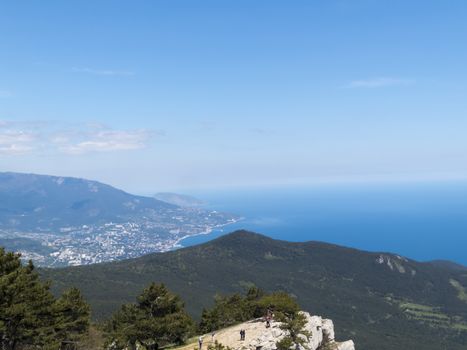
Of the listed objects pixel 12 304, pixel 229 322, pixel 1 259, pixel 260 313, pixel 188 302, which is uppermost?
pixel 1 259

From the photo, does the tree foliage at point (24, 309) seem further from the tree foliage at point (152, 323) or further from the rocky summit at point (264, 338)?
the rocky summit at point (264, 338)

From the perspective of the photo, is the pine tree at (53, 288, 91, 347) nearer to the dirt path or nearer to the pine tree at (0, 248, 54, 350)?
the pine tree at (0, 248, 54, 350)

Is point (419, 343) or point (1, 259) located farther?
point (419, 343)

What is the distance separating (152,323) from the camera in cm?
4484

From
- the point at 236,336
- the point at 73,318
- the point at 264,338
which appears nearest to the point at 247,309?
the point at 236,336

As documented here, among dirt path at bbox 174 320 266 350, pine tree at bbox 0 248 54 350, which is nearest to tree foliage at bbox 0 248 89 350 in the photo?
pine tree at bbox 0 248 54 350

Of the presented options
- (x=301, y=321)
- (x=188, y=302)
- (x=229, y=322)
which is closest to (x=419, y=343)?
(x=188, y=302)

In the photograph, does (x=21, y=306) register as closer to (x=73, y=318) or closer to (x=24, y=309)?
(x=24, y=309)

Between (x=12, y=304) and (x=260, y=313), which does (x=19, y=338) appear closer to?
(x=12, y=304)

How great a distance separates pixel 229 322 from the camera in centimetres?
6159

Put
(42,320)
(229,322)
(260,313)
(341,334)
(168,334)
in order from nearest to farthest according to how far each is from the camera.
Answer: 1. (42,320)
2. (168,334)
3. (260,313)
4. (229,322)
5. (341,334)

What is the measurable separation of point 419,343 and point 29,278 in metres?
197

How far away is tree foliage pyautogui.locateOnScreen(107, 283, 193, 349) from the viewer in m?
44.8

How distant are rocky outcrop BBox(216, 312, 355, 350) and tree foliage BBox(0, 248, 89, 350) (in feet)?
55.9
